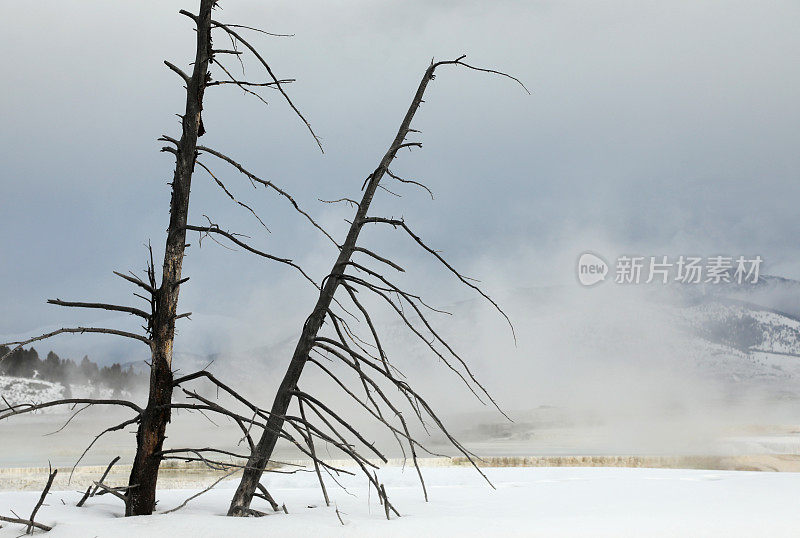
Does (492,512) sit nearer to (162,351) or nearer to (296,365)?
(296,365)

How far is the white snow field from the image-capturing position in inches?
116

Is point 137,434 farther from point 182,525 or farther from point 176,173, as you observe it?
point 176,173

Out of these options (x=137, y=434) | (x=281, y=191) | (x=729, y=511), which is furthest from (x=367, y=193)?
(x=729, y=511)

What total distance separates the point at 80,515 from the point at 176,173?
5.46ft

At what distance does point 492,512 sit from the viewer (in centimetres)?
346

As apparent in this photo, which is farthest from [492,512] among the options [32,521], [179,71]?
[179,71]

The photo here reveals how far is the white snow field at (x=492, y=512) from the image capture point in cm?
295

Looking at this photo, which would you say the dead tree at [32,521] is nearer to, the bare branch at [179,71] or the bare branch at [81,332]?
the bare branch at [81,332]

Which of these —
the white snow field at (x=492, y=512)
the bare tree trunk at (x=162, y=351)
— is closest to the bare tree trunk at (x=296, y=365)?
the white snow field at (x=492, y=512)

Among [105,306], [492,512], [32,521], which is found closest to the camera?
[32,521]

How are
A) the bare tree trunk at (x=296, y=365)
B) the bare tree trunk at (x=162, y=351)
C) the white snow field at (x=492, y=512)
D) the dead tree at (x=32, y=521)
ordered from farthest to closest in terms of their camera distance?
1. the bare tree trunk at (x=296, y=365)
2. the bare tree trunk at (x=162, y=351)
3. the white snow field at (x=492, y=512)
4. the dead tree at (x=32, y=521)

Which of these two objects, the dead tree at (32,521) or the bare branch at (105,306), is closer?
the dead tree at (32,521)

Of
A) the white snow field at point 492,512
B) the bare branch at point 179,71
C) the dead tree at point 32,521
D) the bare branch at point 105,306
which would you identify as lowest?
the dead tree at point 32,521

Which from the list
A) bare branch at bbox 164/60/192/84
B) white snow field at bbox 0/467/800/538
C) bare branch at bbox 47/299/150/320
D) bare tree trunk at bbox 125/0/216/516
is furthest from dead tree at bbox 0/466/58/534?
bare branch at bbox 164/60/192/84
